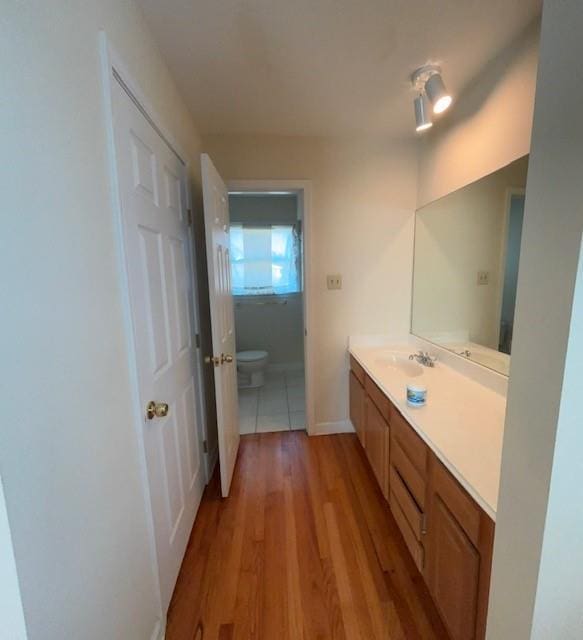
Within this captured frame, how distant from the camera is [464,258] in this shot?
1771mm

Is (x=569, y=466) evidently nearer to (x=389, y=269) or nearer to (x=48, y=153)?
(x=48, y=153)

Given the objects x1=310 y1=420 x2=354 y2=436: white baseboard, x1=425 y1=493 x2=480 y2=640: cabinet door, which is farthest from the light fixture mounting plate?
x1=310 y1=420 x2=354 y2=436: white baseboard

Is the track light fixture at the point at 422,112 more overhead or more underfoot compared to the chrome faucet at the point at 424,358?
more overhead

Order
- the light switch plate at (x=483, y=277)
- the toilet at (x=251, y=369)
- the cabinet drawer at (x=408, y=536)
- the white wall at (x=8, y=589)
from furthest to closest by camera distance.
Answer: the toilet at (x=251, y=369) → the light switch plate at (x=483, y=277) → the cabinet drawer at (x=408, y=536) → the white wall at (x=8, y=589)

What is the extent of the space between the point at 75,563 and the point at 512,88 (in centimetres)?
221

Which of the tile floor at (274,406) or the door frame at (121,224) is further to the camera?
the tile floor at (274,406)

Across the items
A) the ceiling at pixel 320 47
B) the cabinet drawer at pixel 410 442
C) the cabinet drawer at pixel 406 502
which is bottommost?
the cabinet drawer at pixel 406 502

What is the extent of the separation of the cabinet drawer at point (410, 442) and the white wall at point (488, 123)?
4.19 ft

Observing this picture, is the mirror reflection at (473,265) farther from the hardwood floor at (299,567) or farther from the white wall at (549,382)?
the hardwood floor at (299,567)

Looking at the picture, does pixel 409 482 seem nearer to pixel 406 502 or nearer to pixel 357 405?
pixel 406 502

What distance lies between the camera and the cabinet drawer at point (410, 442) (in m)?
1.14

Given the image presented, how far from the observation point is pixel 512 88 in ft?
4.18

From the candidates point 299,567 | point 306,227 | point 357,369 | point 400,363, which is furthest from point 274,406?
point 306,227

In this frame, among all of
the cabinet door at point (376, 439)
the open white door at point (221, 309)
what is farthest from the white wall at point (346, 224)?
the cabinet door at point (376, 439)
